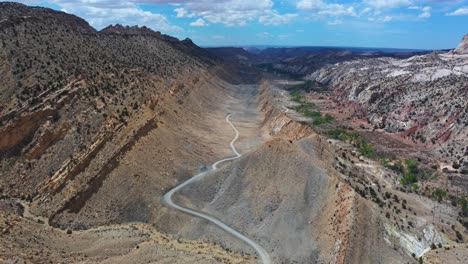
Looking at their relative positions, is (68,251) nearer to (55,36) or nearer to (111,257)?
(111,257)

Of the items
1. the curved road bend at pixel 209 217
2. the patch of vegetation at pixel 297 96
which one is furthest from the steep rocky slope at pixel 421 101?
the curved road bend at pixel 209 217

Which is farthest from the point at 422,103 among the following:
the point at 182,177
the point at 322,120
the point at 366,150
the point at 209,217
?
the point at 209,217

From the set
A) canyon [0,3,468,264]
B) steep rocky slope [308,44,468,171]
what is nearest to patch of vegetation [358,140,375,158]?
canyon [0,3,468,264]

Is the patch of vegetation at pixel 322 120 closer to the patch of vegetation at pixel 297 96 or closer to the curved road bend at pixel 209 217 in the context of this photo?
the patch of vegetation at pixel 297 96

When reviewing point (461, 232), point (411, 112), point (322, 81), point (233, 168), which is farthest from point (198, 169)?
point (322, 81)

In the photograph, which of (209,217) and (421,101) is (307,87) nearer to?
(421,101)

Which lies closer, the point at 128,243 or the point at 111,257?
the point at 111,257

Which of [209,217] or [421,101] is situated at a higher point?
[421,101]

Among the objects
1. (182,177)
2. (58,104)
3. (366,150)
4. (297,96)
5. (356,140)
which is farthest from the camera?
(297,96)

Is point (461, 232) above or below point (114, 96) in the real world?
below
